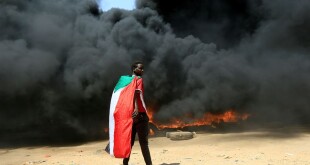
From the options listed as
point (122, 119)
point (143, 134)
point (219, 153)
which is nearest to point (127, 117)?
point (122, 119)

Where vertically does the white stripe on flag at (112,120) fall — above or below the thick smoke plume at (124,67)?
below

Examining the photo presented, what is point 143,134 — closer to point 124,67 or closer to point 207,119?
point 207,119

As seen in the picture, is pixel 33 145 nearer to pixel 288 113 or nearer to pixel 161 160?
pixel 161 160

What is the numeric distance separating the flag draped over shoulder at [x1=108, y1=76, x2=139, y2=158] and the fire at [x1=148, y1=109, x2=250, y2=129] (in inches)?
311

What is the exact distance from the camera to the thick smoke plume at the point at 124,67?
1230 cm

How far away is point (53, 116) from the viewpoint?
42.4 ft

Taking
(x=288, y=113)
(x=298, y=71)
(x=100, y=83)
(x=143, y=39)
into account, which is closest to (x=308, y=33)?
(x=298, y=71)

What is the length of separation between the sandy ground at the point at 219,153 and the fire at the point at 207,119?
10.2 ft

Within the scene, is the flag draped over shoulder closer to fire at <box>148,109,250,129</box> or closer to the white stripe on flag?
the white stripe on flag

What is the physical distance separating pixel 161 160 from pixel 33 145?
19.4 ft

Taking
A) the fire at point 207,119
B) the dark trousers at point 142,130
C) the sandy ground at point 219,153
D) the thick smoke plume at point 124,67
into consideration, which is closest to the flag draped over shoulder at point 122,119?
the dark trousers at point 142,130

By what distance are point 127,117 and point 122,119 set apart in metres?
0.08

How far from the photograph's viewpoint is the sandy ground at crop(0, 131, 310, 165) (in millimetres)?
5867

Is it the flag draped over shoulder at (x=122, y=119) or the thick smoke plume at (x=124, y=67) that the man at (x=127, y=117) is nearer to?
the flag draped over shoulder at (x=122, y=119)
